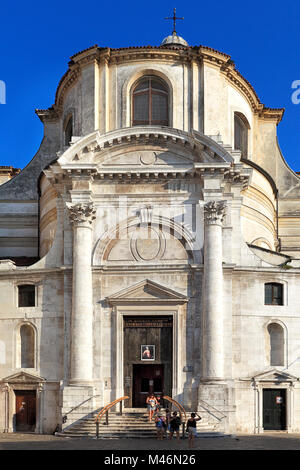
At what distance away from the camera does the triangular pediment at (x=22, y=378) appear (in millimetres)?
38562

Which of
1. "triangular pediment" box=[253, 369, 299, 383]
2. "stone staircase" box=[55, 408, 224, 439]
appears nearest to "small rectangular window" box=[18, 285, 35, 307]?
"stone staircase" box=[55, 408, 224, 439]

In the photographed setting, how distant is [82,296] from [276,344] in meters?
9.88

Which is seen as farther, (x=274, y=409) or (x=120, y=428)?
(x=274, y=409)

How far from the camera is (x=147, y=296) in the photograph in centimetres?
3866

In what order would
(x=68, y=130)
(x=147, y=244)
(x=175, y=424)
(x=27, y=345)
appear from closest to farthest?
(x=175, y=424) → (x=147, y=244) → (x=27, y=345) → (x=68, y=130)

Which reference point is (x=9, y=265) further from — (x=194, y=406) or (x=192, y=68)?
(x=192, y=68)

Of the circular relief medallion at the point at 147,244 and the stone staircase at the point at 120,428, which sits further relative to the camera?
the circular relief medallion at the point at 147,244

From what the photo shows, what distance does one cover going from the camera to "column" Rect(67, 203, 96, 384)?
37406 mm

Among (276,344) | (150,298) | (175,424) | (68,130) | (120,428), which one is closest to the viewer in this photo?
(175,424)

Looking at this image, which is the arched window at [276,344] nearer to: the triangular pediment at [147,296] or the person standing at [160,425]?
the triangular pediment at [147,296]

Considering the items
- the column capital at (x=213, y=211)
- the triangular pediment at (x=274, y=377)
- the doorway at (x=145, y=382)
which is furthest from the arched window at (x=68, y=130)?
the triangular pediment at (x=274, y=377)

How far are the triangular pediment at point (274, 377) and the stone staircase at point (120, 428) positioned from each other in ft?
12.9

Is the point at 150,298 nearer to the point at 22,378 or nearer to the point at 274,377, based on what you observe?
the point at 274,377

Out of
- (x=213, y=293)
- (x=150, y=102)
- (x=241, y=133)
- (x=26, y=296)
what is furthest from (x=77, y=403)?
(x=241, y=133)
